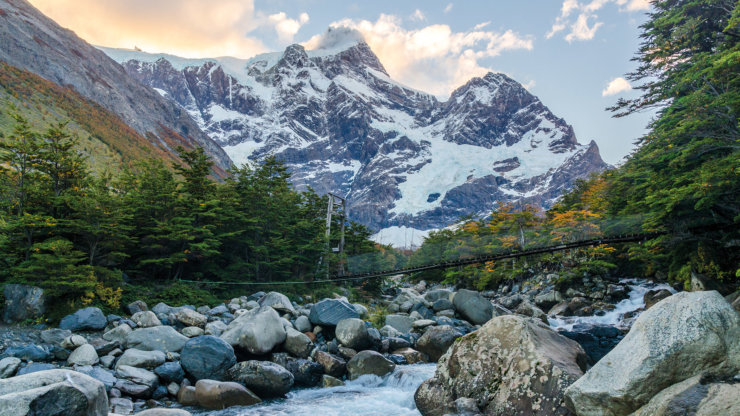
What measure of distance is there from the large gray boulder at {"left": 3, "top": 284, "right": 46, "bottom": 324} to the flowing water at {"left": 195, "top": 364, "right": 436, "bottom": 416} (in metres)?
6.92

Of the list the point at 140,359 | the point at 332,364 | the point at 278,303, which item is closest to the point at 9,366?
the point at 140,359

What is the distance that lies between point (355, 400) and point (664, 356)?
6305 millimetres

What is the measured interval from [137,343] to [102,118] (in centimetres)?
5364

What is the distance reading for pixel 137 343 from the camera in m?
9.72

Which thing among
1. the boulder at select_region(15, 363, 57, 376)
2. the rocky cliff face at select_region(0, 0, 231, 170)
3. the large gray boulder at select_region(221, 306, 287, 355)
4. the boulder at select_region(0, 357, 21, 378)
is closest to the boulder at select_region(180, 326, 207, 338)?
the large gray boulder at select_region(221, 306, 287, 355)

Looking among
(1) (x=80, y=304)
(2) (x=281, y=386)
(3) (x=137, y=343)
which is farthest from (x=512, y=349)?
(1) (x=80, y=304)

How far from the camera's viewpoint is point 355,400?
28.0 ft

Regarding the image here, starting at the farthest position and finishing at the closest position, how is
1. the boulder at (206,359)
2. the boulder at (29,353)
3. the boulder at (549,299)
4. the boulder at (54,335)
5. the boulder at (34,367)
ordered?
the boulder at (549,299), the boulder at (54,335), the boulder at (206,359), the boulder at (29,353), the boulder at (34,367)

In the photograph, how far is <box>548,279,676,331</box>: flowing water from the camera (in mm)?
18172

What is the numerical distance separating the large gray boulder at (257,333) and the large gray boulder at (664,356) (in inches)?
329

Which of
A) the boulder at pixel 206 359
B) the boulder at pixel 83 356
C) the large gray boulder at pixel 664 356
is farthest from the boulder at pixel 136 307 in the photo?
the large gray boulder at pixel 664 356

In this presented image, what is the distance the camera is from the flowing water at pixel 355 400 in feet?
25.4

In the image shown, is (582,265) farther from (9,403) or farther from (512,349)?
(9,403)

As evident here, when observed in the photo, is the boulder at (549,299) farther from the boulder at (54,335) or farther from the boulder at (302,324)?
the boulder at (54,335)
